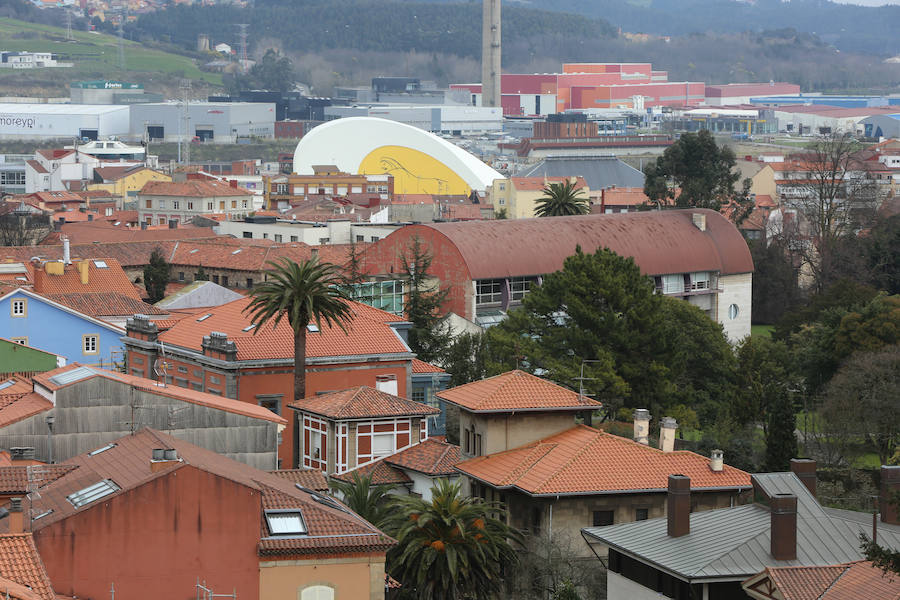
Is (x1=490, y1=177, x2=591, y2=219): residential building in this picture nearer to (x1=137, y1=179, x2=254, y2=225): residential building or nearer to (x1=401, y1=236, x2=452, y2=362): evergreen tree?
(x1=137, y1=179, x2=254, y2=225): residential building

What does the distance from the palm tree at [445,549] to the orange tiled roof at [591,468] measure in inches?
112

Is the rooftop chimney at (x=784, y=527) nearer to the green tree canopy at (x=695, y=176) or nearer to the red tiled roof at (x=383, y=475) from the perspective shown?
the red tiled roof at (x=383, y=475)

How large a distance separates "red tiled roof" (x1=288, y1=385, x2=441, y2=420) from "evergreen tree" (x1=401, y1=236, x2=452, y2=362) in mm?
14248

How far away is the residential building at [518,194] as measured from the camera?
127 meters

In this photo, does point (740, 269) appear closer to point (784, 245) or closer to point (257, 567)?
point (784, 245)

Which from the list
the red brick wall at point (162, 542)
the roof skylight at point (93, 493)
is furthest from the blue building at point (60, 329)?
the red brick wall at point (162, 542)

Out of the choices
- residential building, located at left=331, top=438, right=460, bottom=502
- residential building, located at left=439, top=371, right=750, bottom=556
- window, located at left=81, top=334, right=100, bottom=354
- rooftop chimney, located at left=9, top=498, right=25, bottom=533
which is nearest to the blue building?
window, located at left=81, top=334, right=100, bottom=354

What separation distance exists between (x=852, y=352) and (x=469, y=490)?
24.1 meters

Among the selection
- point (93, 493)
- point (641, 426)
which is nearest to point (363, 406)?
point (641, 426)

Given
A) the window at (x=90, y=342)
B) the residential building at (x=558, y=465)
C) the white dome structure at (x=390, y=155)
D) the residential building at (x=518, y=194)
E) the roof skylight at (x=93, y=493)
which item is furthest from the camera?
the white dome structure at (x=390, y=155)

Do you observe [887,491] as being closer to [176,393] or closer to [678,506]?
[678,506]

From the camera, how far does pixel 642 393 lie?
168ft

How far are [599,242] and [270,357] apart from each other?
1103 inches

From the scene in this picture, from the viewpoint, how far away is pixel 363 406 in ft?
135
